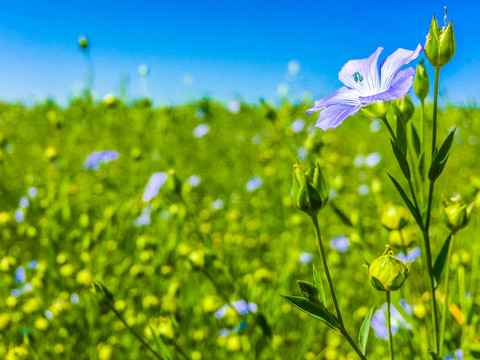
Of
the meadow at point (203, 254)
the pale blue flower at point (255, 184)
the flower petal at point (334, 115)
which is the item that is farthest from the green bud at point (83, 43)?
the flower petal at point (334, 115)

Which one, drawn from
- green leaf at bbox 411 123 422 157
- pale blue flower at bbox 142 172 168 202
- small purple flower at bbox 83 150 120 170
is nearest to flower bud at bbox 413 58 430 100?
green leaf at bbox 411 123 422 157

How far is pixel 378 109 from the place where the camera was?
0.46 metres

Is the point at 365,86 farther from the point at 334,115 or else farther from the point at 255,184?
the point at 255,184

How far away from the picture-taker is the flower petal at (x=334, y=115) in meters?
0.43

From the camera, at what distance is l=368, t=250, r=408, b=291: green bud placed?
448mm

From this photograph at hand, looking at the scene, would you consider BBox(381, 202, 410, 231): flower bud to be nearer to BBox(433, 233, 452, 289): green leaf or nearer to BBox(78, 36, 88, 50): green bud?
BBox(433, 233, 452, 289): green leaf

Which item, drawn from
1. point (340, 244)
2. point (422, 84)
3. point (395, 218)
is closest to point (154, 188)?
point (340, 244)

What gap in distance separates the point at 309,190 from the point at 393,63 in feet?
0.61

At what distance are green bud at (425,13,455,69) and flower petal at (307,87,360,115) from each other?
9 centimetres

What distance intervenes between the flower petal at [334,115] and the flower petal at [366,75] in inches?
3.1

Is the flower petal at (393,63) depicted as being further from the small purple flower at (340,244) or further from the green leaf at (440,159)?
the small purple flower at (340,244)

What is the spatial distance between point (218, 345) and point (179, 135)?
221cm

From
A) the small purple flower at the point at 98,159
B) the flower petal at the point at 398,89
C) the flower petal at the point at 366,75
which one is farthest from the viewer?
the small purple flower at the point at 98,159

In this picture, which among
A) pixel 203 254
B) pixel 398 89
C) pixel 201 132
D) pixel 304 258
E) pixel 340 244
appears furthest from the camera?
pixel 201 132
